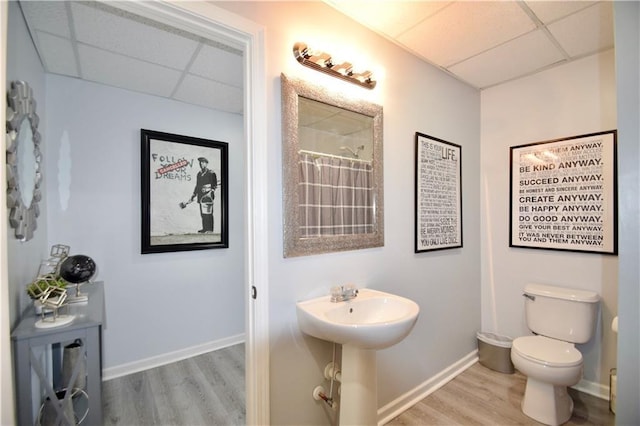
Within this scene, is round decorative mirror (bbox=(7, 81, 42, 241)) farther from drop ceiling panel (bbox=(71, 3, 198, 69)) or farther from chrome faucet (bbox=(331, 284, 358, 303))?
chrome faucet (bbox=(331, 284, 358, 303))

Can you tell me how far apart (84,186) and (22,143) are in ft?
2.65

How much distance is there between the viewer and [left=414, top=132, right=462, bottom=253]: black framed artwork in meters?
2.04

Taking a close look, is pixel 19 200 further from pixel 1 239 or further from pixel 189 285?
pixel 189 285

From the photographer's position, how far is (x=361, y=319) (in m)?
1.49

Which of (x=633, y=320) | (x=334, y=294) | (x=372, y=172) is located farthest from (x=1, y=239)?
(x=633, y=320)

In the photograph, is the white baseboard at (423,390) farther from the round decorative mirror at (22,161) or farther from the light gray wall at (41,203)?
the round decorative mirror at (22,161)

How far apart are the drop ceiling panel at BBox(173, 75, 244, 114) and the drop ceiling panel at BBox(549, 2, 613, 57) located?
224cm

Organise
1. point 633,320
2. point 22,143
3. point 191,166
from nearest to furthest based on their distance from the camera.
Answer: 1. point 633,320
2. point 22,143
3. point 191,166

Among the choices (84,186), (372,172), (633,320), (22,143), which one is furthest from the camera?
(84,186)

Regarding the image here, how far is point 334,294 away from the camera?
4.82 ft

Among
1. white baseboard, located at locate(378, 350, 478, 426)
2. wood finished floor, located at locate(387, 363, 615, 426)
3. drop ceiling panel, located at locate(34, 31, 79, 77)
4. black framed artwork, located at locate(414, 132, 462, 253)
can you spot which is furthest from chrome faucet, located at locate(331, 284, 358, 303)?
drop ceiling panel, located at locate(34, 31, 79, 77)

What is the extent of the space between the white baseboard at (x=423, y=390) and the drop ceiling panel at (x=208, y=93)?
2.58 metres

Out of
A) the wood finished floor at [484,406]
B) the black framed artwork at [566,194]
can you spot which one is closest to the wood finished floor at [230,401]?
the wood finished floor at [484,406]

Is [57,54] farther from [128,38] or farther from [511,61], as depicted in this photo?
[511,61]
